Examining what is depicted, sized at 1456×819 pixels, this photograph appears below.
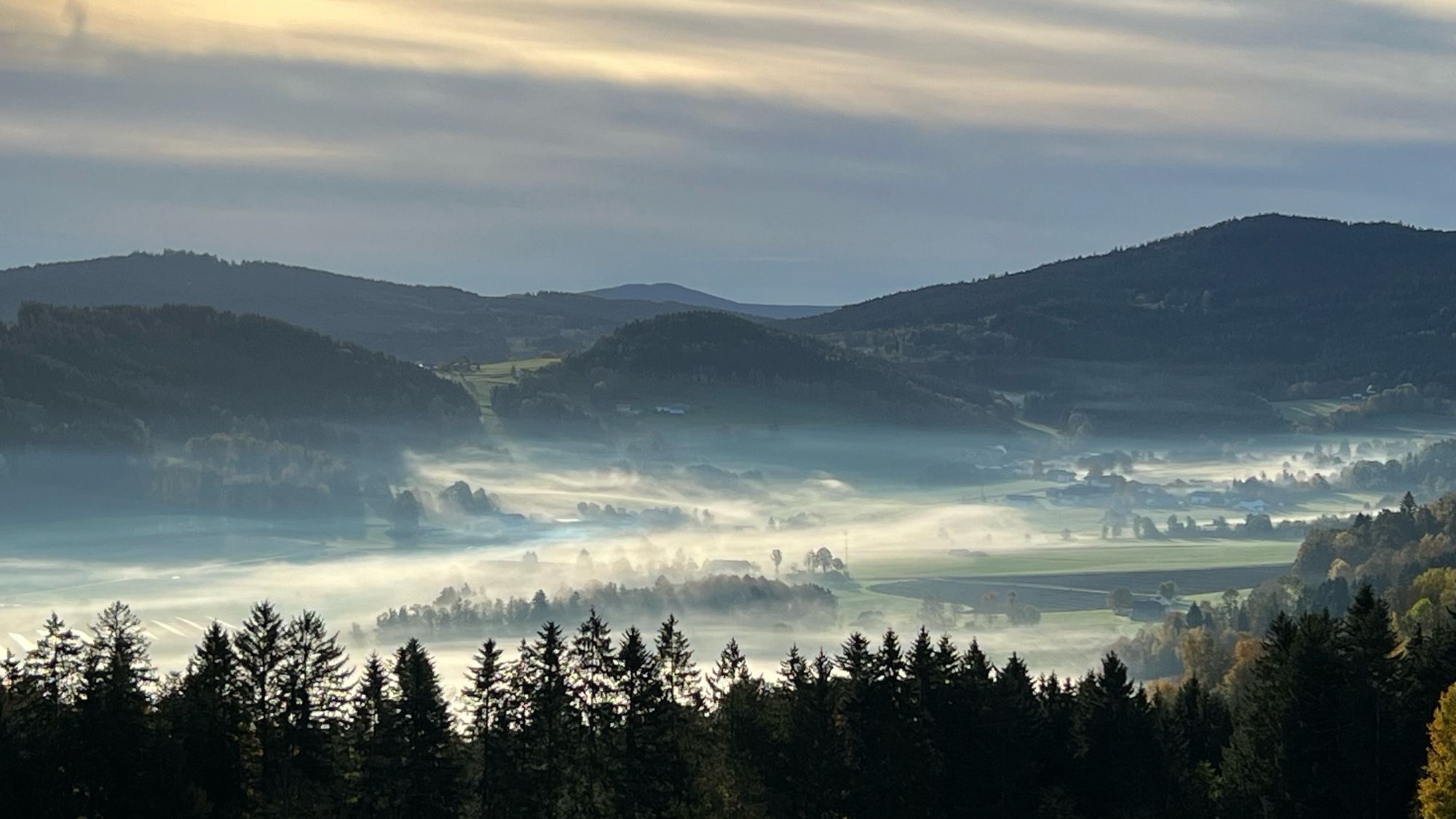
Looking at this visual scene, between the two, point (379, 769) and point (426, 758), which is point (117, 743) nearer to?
point (379, 769)

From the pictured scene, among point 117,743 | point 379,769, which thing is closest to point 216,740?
point 117,743

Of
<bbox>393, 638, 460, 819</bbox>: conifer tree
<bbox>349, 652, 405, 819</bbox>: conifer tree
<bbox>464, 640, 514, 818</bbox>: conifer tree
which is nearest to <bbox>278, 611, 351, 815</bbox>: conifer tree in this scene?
<bbox>349, 652, 405, 819</bbox>: conifer tree

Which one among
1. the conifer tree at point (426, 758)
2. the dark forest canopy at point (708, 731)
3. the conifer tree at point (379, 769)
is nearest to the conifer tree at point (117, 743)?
the dark forest canopy at point (708, 731)

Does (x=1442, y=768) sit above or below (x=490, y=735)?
below

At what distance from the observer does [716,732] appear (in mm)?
74625

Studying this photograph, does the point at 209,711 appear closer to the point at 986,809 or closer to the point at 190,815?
the point at 190,815

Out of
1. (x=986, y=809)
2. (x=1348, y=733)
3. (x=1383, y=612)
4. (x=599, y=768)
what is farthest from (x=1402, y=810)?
(x=599, y=768)

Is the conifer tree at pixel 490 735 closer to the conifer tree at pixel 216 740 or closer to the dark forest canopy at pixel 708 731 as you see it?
the dark forest canopy at pixel 708 731

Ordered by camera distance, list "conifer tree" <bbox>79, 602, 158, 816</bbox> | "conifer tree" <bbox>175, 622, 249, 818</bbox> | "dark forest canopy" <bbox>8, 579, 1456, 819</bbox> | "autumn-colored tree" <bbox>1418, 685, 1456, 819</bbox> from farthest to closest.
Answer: "dark forest canopy" <bbox>8, 579, 1456, 819</bbox>, "conifer tree" <bbox>175, 622, 249, 818</bbox>, "autumn-colored tree" <bbox>1418, 685, 1456, 819</bbox>, "conifer tree" <bbox>79, 602, 158, 816</bbox>

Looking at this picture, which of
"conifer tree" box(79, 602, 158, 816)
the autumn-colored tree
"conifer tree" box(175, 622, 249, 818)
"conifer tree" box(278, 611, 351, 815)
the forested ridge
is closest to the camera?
"conifer tree" box(79, 602, 158, 816)

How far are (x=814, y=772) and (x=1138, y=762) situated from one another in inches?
520

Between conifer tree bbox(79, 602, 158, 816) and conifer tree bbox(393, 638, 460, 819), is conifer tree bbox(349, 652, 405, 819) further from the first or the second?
conifer tree bbox(79, 602, 158, 816)

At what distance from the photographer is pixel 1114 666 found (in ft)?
260

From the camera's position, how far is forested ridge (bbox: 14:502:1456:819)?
68750 mm
